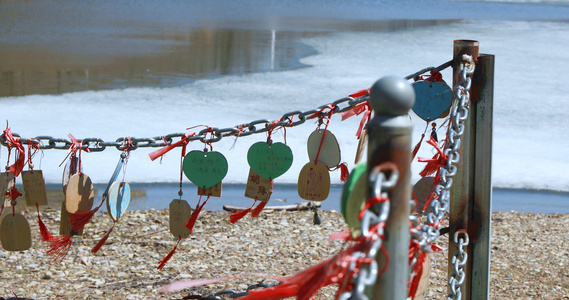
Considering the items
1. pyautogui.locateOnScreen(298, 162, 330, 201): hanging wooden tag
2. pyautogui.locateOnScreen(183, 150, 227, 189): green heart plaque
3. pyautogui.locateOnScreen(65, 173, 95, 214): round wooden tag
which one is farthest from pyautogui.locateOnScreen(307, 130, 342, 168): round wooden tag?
pyautogui.locateOnScreen(65, 173, 95, 214): round wooden tag

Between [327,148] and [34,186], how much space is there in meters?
1.13

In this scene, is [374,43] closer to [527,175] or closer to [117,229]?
[527,175]

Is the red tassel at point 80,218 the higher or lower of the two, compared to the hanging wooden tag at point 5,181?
lower

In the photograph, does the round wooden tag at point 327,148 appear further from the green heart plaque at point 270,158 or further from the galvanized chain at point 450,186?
the galvanized chain at point 450,186

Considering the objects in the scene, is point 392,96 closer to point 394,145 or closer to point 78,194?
point 394,145

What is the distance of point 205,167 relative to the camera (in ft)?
8.12

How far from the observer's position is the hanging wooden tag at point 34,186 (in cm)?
253

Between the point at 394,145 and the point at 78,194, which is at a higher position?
the point at 394,145

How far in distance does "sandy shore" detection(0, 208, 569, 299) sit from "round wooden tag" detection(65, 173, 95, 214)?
0.89 metres

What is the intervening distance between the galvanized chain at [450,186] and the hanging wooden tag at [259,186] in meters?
0.76

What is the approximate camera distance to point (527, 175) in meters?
5.30

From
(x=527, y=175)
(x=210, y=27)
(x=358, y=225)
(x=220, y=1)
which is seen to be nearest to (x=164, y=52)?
(x=210, y=27)

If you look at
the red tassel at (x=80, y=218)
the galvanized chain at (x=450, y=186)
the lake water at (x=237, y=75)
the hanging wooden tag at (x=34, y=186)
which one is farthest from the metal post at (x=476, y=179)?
the lake water at (x=237, y=75)

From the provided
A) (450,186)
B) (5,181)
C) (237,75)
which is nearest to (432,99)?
(450,186)
